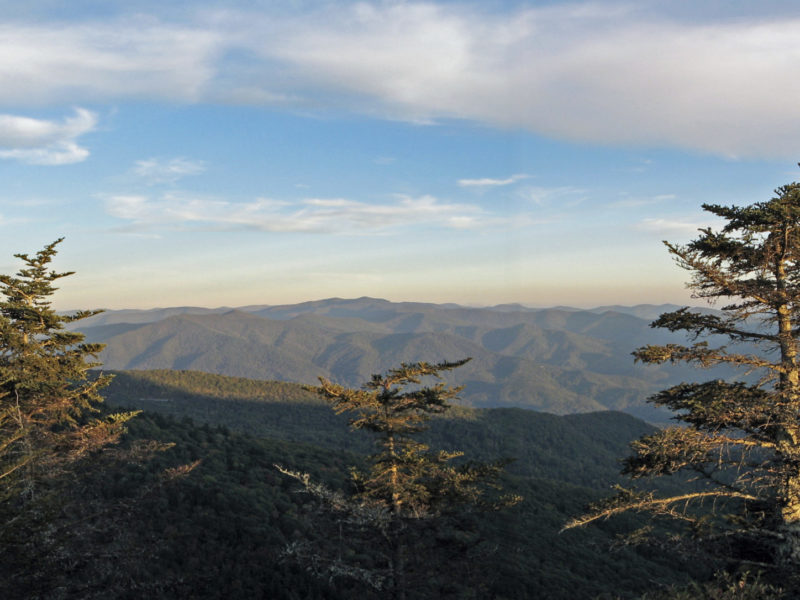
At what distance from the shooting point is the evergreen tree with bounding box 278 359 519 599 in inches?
549

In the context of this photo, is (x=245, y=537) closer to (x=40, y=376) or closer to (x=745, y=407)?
(x=40, y=376)

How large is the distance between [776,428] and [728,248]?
14.3 ft

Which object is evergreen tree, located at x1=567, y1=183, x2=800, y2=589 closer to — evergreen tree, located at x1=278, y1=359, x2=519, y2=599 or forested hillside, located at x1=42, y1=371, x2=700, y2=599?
forested hillside, located at x1=42, y1=371, x2=700, y2=599

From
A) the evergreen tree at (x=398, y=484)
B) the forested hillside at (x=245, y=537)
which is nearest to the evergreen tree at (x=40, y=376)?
the forested hillside at (x=245, y=537)

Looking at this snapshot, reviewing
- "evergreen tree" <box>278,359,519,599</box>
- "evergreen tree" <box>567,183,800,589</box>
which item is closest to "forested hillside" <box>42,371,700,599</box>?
"evergreen tree" <box>278,359,519,599</box>

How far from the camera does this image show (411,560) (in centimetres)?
1493

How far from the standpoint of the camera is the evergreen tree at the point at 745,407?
1068cm

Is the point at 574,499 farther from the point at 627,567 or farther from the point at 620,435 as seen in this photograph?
the point at 620,435

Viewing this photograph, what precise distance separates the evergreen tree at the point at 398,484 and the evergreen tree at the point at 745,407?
4711mm

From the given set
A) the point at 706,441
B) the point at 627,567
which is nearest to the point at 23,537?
the point at 706,441

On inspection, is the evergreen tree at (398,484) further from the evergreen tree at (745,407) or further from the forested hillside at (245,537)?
the evergreen tree at (745,407)

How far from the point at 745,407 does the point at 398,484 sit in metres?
8.97

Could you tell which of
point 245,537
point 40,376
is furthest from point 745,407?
point 245,537

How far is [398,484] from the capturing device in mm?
14180
